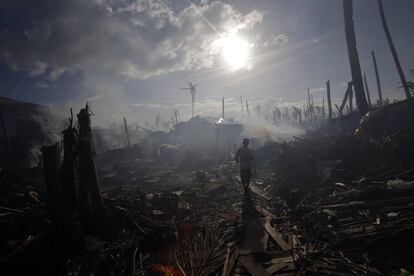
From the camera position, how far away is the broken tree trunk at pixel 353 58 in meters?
15.4

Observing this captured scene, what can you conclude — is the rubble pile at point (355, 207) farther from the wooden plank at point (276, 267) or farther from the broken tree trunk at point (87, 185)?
the broken tree trunk at point (87, 185)

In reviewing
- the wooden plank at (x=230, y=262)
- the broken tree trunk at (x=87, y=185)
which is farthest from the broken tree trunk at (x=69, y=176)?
the wooden plank at (x=230, y=262)

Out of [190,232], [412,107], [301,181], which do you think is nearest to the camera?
[190,232]

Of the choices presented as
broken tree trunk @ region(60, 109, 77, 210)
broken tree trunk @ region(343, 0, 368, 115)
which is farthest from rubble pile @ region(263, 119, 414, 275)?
broken tree trunk @ region(60, 109, 77, 210)

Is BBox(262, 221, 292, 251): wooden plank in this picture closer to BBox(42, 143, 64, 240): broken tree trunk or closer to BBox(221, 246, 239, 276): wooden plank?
BBox(221, 246, 239, 276): wooden plank

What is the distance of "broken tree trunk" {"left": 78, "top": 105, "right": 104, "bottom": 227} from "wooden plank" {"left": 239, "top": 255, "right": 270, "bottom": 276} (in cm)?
361

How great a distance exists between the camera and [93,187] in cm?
631

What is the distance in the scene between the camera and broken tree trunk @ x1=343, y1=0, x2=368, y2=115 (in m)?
15.4

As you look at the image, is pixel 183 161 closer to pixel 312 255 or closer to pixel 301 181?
pixel 301 181

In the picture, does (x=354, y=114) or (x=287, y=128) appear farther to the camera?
(x=287, y=128)

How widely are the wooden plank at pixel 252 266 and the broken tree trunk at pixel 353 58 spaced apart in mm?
14165

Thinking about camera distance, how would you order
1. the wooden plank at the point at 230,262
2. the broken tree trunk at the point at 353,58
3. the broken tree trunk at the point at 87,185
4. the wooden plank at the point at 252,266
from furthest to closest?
1. the broken tree trunk at the point at 353,58
2. the broken tree trunk at the point at 87,185
3. the wooden plank at the point at 230,262
4. the wooden plank at the point at 252,266

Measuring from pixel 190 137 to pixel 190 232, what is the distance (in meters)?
46.3

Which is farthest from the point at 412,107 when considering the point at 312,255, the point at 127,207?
the point at 127,207
